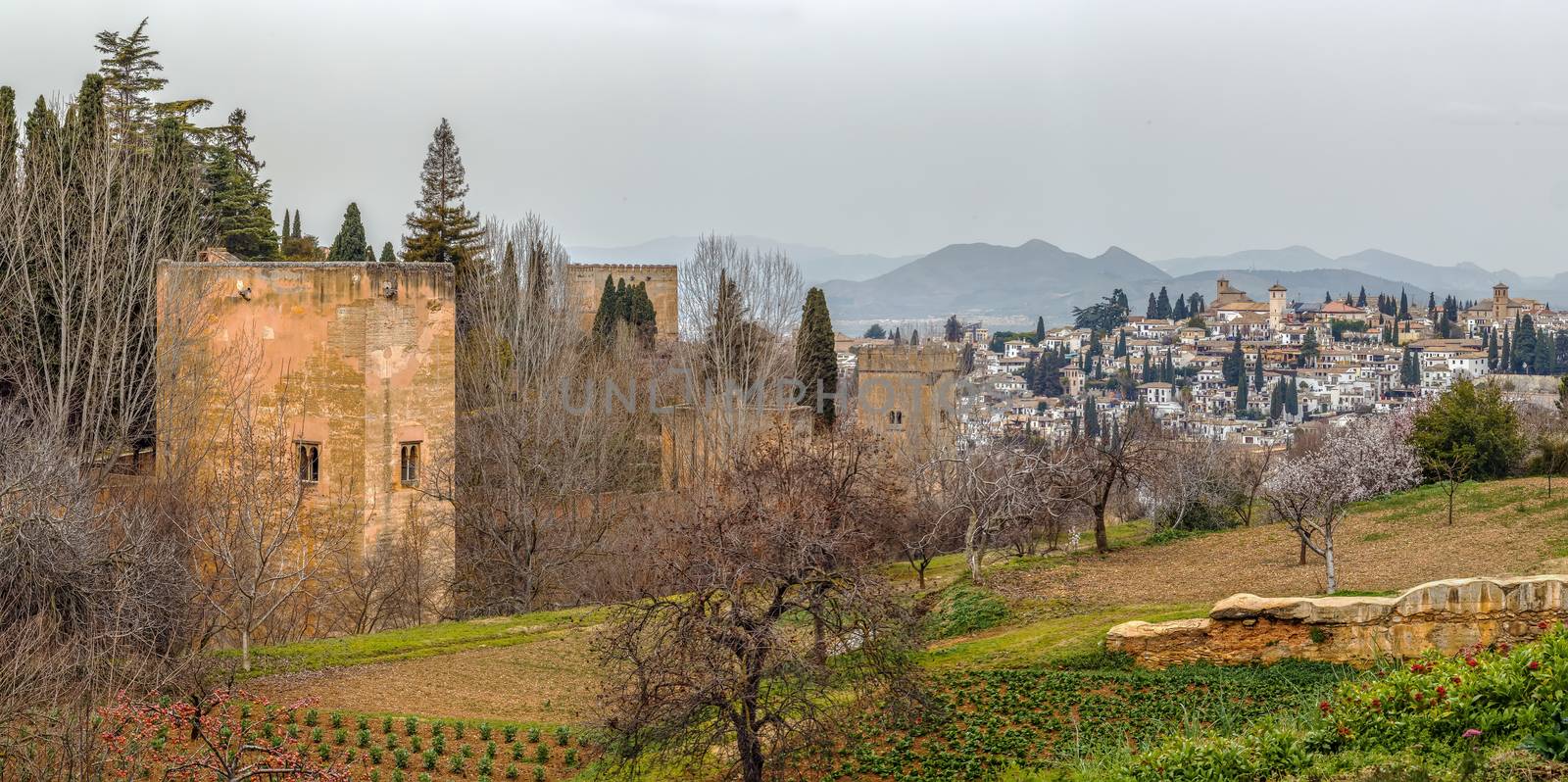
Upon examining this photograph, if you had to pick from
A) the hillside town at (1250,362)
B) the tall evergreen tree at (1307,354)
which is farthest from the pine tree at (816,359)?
the tall evergreen tree at (1307,354)

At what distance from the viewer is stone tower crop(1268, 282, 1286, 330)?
497ft

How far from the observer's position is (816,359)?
4200 cm

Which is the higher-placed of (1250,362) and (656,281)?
(656,281)

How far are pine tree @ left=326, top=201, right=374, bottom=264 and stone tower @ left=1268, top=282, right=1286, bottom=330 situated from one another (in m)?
127

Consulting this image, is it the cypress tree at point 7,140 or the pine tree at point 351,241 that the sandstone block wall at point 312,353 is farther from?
the pine tree at point 351,241

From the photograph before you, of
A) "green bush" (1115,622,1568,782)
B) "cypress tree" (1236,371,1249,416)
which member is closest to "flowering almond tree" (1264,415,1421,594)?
"green bush" (1115,622,1568,782)

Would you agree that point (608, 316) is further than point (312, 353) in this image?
Yes

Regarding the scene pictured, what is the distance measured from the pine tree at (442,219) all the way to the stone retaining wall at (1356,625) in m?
25.5

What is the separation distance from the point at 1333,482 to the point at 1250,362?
108230 millimetres

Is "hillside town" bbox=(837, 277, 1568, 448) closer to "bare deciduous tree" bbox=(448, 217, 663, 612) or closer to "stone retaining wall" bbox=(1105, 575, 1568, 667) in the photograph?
"bare deciduous tree" bbox=(448, 217, 663, 612)

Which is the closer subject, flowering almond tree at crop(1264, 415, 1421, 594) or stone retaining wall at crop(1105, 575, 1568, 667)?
stone retaining wall at crop(1105, 575, 1568, 667)

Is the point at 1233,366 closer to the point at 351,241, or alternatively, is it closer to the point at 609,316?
the point at 609,316

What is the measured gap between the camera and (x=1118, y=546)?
28078 mm

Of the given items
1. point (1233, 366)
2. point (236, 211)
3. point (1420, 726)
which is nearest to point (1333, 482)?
point (1420, 726)
